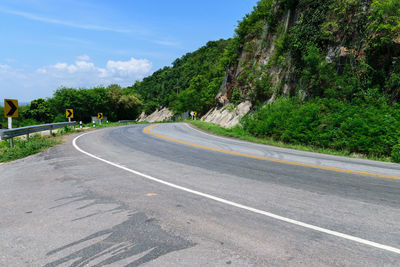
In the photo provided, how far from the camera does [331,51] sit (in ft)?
55.4

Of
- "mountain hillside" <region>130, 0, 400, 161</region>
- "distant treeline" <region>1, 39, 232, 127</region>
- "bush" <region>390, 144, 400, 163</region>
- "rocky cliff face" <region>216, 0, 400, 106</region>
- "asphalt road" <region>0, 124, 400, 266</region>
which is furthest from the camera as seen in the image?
"distant treeline" <region>1, 39, 232, 127</region>

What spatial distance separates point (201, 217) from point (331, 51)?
1697 cm

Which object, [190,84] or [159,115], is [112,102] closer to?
[190,84]

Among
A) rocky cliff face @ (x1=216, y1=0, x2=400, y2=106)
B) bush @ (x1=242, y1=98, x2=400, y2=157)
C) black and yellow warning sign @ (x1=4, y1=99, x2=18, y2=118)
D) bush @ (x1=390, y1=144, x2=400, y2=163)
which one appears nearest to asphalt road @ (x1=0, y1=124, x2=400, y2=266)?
bush @ (x1=390, y1=144, x2=400, y2=163)

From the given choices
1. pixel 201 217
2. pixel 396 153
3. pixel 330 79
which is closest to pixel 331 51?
Result: pixel 330 79

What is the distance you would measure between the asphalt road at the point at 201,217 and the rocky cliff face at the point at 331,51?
909cm

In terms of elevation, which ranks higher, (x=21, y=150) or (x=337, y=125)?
(x=337, y=125)

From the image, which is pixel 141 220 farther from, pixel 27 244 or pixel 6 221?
pixel 6 221

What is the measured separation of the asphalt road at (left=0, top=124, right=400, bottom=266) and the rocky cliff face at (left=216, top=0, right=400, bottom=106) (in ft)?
29.8

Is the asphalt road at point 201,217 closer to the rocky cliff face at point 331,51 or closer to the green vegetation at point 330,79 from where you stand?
the green vegetation at point 330,79

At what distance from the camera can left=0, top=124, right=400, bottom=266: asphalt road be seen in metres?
2.98

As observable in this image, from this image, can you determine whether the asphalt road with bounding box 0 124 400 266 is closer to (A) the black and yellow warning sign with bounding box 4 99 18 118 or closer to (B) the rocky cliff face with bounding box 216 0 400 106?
(A) the black and yellow warning sign with bounding box 4 99 18 118

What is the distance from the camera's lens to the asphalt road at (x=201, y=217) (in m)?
2.98

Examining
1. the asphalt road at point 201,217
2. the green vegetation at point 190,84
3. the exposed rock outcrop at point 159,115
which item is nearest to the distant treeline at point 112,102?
the green vegetation at point 190,84
